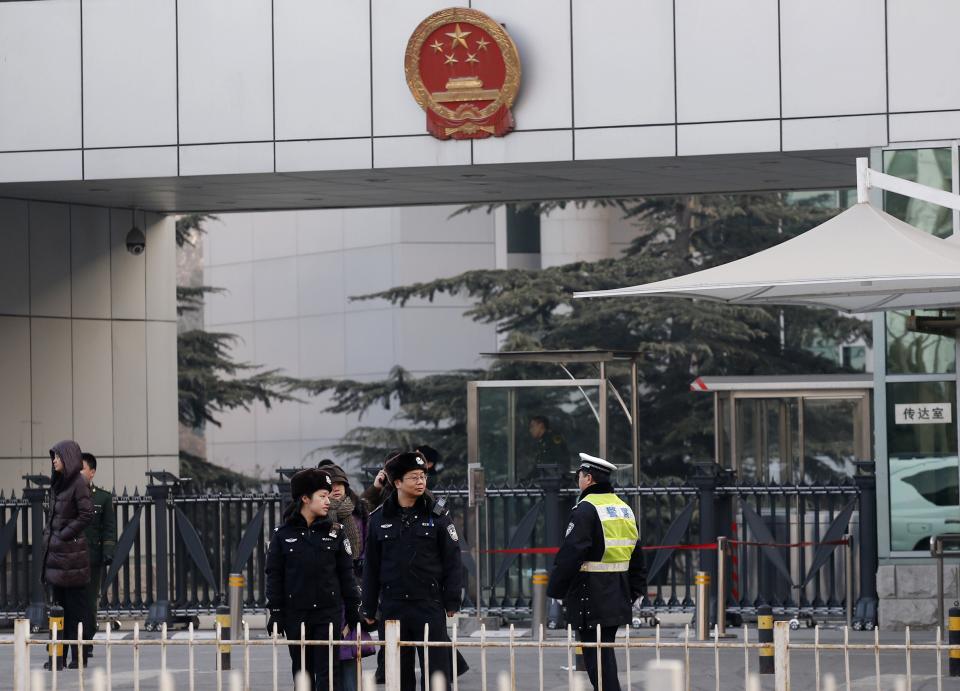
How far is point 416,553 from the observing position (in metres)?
10.4

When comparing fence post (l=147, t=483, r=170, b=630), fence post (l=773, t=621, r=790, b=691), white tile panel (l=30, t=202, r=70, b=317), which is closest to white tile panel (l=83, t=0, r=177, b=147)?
white tile panel (l=30, t=202, r=70, b=317)

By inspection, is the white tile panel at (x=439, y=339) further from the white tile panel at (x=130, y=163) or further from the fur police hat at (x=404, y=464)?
the fur police hat at (x=404, y=464)

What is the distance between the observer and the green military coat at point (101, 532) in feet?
50.0

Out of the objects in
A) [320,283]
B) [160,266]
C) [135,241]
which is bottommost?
[160,266]

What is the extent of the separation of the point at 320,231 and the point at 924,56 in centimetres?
3223

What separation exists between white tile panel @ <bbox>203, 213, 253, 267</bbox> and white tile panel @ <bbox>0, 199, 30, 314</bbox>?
29.2 metres

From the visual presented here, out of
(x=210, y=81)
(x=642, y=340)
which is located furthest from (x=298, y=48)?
(x=642, y=340)

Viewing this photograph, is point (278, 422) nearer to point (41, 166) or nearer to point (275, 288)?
point (275, 288)

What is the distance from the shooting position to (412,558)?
34.2ft

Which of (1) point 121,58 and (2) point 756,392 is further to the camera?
(2) point 756,392

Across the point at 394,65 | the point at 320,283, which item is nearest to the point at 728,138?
the point at 394,65

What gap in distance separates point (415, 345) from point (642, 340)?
12559 mm

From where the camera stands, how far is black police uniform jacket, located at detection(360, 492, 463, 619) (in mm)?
10414

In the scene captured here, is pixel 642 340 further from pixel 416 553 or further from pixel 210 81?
pixel 416 553
